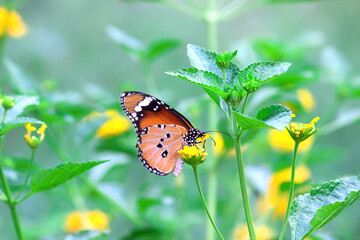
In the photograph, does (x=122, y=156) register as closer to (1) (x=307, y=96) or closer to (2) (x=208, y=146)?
(2) (x=208, y=146)

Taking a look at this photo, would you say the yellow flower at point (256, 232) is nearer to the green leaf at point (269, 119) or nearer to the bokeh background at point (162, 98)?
the bokeh background at point (162, 98)

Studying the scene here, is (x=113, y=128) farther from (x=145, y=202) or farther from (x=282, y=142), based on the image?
(x=282, y=142)

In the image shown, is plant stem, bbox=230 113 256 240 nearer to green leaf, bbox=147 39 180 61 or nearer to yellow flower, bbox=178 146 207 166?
yellow flower, bbox=178 146 207 166

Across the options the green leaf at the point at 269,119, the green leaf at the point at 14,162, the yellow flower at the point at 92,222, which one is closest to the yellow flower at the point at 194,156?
the green leaf at the point at 269,119

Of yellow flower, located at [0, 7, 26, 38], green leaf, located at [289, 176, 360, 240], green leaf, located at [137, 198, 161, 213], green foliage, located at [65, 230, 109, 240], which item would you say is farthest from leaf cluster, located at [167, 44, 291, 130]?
yellow flower, located at [0, 7, 26, 38]

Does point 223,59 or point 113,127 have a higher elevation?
point 113,127

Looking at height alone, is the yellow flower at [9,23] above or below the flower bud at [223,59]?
above

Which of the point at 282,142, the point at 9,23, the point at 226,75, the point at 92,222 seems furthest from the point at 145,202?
the point at 9,23

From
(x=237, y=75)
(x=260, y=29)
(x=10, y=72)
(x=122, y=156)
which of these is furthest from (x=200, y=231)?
(x=260, y=29)
